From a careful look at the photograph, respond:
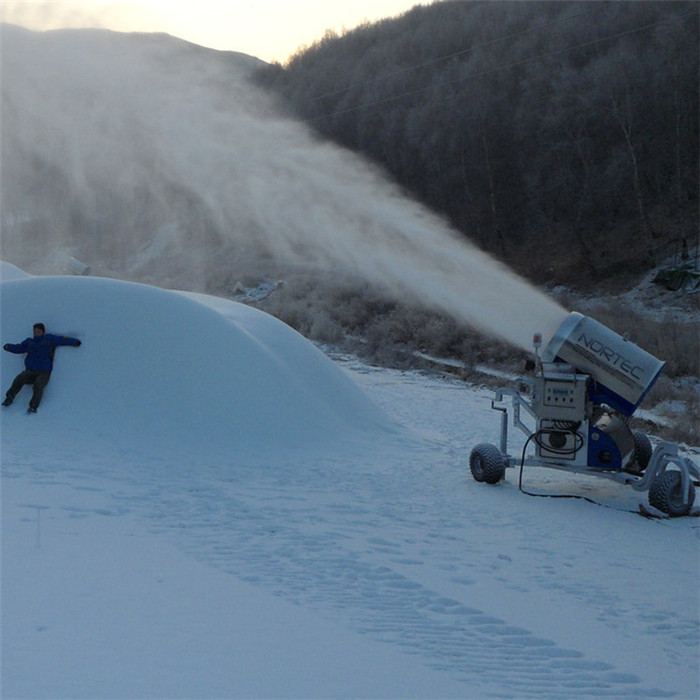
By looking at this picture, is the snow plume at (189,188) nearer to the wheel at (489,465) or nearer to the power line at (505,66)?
the wheel at (489,465)

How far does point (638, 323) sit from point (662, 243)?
776 centimetres

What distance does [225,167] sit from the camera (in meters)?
32.3

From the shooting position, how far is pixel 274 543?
21.4ft

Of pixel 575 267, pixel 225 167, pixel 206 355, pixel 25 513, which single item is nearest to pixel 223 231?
pixel 225 167

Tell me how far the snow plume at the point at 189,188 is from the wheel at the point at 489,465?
2297 mm

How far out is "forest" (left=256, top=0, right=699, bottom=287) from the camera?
31531mm

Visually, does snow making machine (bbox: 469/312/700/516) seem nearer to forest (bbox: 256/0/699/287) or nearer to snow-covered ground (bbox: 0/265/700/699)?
snow-covered ground (bbox: 0/265/700/699)

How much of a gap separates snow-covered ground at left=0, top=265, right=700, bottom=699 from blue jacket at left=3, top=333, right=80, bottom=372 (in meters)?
0.29

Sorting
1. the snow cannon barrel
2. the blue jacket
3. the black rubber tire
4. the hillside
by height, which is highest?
the hillside

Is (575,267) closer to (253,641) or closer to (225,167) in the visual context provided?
(225,167)

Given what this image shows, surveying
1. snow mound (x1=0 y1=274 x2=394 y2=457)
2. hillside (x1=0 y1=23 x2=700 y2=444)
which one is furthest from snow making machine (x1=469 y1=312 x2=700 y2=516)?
snow mound (x1=0 y1=274 x2=394 y2=457)

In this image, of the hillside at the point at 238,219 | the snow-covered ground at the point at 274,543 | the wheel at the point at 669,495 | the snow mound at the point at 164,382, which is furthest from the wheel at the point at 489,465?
the hillside at the point at 238,219

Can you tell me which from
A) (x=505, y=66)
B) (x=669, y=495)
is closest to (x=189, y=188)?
(x=505, y=66)

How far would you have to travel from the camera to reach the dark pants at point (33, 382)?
1002cm
